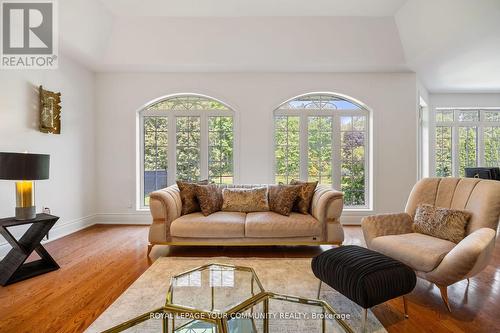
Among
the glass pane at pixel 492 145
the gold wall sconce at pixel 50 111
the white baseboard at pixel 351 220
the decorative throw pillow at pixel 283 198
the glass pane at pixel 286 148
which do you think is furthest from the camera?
the glass pane at pixel 492 145

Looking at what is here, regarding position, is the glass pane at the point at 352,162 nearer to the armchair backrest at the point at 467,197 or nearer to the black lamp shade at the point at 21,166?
the armchair backrest at the point at 467,197

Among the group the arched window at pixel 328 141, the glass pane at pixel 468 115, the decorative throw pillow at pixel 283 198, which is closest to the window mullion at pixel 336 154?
the arched window at pixel 328 141

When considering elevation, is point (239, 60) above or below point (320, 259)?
above

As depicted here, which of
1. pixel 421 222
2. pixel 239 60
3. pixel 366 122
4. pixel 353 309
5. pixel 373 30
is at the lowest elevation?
pixel 353 309

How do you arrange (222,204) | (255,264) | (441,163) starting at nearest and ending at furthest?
(255,264) < (222,204) < (441,163)

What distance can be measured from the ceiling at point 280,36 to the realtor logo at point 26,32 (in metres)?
0.16

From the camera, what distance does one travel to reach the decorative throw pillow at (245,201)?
11.0 ft

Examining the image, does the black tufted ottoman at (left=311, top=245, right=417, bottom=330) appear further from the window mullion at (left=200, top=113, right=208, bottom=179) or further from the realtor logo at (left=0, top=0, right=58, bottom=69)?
the realtor logo at (left=0, top=0, right=58, bottom=69)

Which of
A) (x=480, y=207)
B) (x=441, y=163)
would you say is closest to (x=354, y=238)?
(x=480, y=207)

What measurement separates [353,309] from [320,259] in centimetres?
46

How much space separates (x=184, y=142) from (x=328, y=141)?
8.98 ft

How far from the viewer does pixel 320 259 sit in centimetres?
191

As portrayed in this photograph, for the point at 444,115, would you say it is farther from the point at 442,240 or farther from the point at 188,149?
the point at 188,149

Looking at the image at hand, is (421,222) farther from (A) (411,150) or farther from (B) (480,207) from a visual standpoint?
(A) (411,150)
